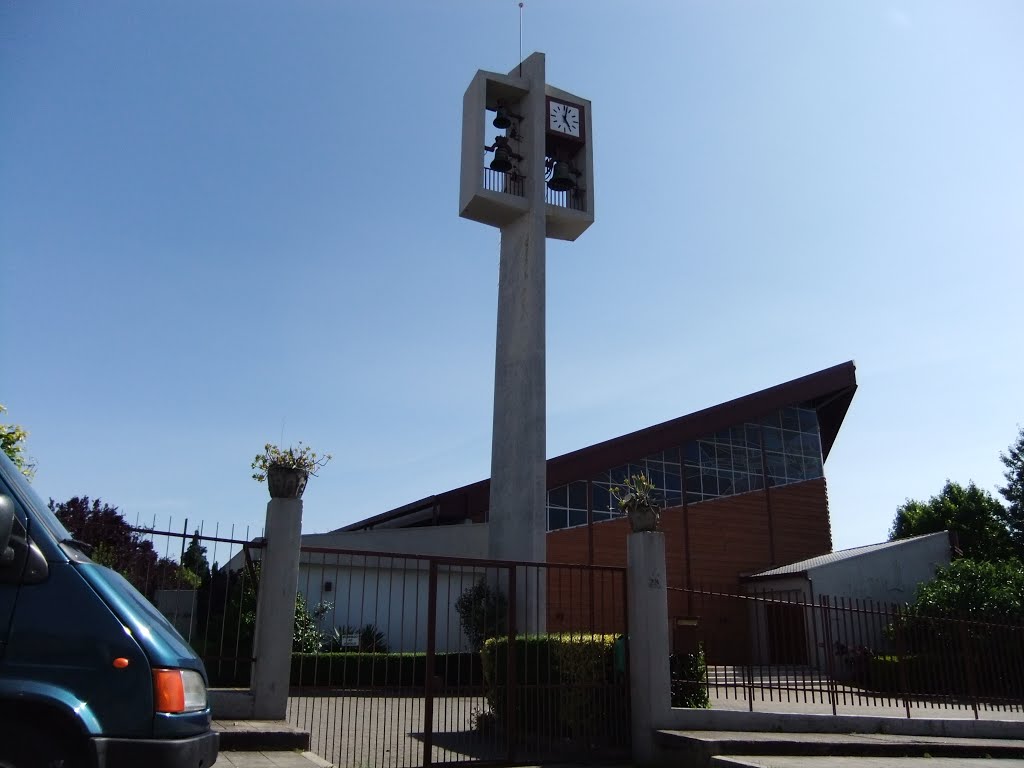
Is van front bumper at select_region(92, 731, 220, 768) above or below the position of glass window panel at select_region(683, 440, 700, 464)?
below

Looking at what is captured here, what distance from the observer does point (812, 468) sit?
29344 millimetres

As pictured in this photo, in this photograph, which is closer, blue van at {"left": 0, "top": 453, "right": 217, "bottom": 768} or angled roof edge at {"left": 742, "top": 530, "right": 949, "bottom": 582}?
blue van at {"left": 0, "top": 453, "right": 217, "bottom": 768}

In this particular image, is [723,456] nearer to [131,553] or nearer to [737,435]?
[737,435]

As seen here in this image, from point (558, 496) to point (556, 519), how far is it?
61cm

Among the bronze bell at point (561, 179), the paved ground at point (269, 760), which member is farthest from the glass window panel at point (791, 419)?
the paved ground at point (269, 760)

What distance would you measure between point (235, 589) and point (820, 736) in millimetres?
8222

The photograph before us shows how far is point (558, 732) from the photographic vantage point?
947 centimetres

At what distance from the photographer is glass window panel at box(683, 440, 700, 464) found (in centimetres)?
2599

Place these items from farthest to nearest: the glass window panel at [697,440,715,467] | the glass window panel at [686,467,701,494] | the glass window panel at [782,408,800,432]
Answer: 1. the glass window panel at [782,408,800,432]
2. the glass window panel at [697,440,715,467]
3. the glass window panel at [686,467,701,494]

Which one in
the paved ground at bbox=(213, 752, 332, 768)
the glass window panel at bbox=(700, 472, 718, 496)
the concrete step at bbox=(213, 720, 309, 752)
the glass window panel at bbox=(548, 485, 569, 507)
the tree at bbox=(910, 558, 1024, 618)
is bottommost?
the paved ground at bbox=(213, 752, 332, 768)

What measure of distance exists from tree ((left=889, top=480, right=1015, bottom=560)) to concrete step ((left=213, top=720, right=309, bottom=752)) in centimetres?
3457

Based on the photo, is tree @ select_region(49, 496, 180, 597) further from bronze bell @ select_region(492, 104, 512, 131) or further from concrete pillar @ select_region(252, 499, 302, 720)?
bronze bell @ select_region(492, 104, 512, 131)

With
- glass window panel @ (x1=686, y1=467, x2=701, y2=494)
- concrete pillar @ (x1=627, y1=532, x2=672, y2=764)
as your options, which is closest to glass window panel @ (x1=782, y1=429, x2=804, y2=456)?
glass window panel @ (x1=686, y1=467, x2=701, y2=494)

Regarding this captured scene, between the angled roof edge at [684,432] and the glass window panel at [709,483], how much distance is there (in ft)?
4.25
